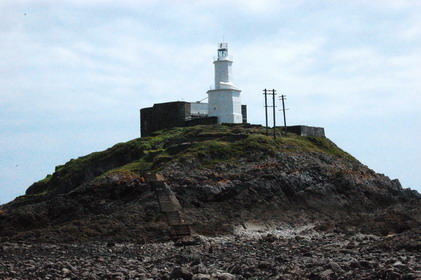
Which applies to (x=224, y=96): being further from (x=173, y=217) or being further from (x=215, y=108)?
(x=173, y=217)

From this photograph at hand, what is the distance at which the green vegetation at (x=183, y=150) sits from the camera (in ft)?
151

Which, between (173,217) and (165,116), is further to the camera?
(165,116)

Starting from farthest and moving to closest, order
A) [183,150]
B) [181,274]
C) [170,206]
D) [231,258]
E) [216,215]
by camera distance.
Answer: [183,150] < [216,215] < [170,206] < [231,258] < [181,274]

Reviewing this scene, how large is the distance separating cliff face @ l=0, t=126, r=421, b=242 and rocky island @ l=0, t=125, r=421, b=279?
0.25 ft

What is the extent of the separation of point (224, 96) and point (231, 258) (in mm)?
31670

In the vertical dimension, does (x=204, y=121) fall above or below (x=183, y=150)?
above

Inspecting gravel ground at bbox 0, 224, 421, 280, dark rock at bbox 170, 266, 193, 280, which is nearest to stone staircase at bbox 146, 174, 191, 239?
gravel ground at bbox 0, 224, 421, 280

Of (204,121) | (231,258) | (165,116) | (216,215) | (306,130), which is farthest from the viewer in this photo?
(165,116)

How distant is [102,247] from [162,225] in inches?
154

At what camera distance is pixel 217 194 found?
135 feet

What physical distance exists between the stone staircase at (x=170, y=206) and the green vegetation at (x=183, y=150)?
2.74m

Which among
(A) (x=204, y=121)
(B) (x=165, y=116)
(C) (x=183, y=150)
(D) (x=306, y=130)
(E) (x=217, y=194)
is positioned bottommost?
(E) (x=217, y=194)

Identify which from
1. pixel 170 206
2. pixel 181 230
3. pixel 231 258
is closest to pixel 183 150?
pixel 170 206

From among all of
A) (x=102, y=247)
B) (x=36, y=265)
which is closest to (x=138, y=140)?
(x=102, y=247)
